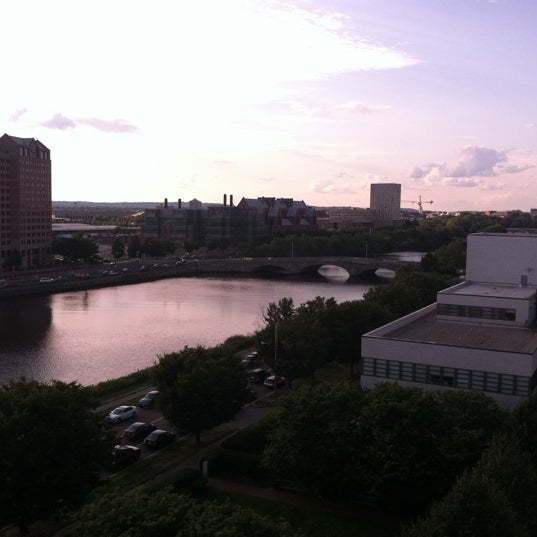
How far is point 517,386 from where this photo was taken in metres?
22.3

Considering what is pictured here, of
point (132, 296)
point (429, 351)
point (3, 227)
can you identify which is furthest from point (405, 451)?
point (3, 227)

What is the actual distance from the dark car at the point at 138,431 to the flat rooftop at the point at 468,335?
30.6ft

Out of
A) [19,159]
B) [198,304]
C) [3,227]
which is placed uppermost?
[19,159]

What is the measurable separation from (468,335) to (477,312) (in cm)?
340

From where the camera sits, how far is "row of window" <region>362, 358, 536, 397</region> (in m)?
22.4

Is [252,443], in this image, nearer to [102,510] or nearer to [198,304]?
[102,510]

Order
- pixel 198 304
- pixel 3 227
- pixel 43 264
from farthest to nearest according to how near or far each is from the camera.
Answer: pixel 43 264 → pixel 3 227 → pixel 198 304

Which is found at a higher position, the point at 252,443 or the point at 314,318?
the point at 314,318

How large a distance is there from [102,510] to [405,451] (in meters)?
7.98

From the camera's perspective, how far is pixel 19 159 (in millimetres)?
82812

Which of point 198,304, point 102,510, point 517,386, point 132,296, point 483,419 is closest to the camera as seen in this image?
point 102,510

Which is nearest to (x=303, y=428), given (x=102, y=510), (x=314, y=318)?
(x=102, y=510)

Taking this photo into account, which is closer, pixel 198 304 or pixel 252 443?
pixel 252 443

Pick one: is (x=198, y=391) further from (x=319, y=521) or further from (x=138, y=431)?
(x=319, y=521)
